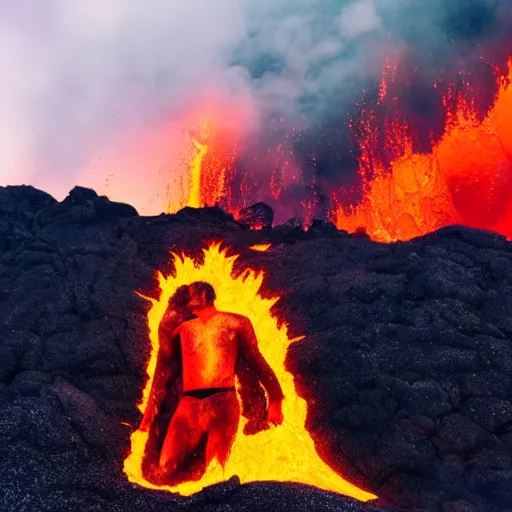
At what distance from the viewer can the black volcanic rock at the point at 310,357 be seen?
21.9 feet

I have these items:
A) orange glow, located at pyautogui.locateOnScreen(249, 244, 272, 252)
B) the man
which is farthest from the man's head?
orange glow, located at pyautogui.locateOnScreen(249, 244, 272, 252)

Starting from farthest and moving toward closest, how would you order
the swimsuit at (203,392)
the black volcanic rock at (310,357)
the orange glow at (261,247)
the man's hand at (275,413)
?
the orange glow at (261,247)
the man's hand at (275,413)
the swimsuit at (203,392)
the black volcanic rock at (310,357)

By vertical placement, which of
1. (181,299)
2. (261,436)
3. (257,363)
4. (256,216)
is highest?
(256,216)

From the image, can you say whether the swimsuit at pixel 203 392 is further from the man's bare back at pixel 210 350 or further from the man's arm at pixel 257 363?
the man's arm at pixel 257 363

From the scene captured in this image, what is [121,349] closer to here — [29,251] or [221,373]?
[221,373]

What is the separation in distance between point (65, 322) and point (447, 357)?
707cm

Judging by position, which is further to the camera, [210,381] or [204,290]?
[204,290]

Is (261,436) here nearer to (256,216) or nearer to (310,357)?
(310,357)

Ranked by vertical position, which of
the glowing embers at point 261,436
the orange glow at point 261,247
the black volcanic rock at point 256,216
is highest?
the black volcanic rock at point 256,216

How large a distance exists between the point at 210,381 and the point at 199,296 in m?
1.50

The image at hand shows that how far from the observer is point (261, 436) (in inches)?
303

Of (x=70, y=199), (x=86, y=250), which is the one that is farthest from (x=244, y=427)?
(x=70, y=199)

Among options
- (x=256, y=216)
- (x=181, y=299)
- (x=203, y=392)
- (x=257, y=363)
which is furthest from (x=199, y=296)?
(x=256, y=216)


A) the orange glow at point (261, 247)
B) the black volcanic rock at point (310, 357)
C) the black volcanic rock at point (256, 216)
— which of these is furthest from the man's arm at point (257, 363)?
the black volcanic rock at point (256, 216)
